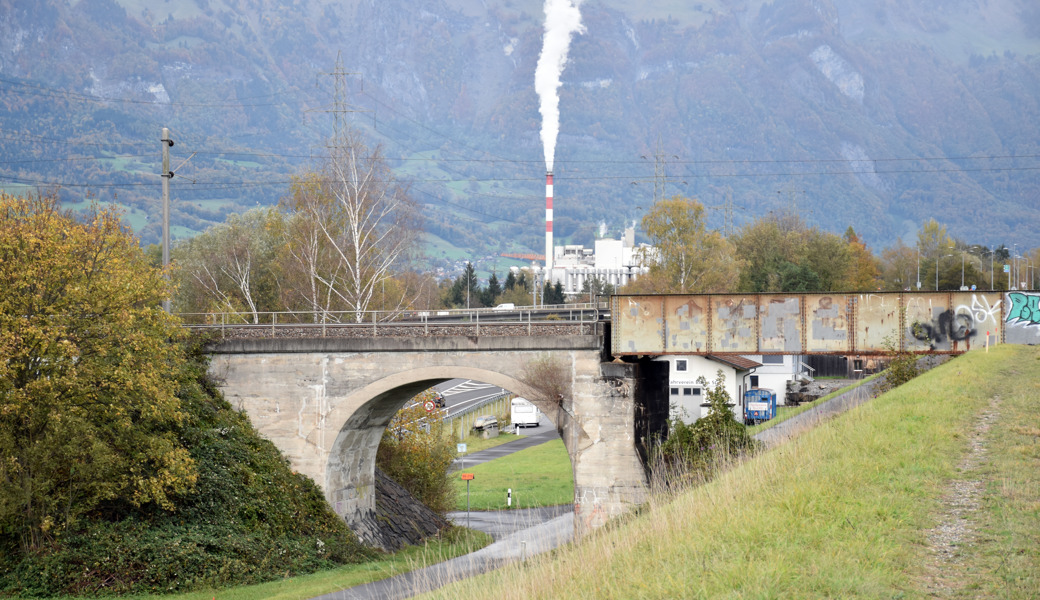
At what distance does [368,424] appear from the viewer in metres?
34.9

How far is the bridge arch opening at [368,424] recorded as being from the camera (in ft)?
102

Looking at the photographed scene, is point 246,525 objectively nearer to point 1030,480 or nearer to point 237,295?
point 1030,480

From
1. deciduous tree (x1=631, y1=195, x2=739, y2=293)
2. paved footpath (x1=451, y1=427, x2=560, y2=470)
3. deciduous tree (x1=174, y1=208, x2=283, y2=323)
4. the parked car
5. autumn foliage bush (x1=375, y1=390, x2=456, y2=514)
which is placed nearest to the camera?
autumn foliage bush (x1=375, y1=390, x2=456, y2=514)

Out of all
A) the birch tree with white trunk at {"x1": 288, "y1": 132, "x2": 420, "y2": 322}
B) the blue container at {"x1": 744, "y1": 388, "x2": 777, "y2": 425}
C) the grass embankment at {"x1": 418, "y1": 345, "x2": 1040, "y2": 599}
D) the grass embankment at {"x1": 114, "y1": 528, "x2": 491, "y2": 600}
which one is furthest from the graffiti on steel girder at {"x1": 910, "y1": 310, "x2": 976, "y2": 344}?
the blue container at {"x1": 744, "y1": 388, "x2": 777, "y2": 425}

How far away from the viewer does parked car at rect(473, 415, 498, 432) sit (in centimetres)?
8225

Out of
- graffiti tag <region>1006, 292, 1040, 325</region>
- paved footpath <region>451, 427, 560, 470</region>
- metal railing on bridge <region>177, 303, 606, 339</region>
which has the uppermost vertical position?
graffiti tag <region>1006, 292, 1040, 325</region>

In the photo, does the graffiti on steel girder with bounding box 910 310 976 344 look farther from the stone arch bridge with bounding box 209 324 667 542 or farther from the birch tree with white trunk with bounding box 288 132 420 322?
the birch tree with white trunk with bounding box 288 132 420 322

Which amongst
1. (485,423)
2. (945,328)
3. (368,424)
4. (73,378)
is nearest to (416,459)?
(368,424)

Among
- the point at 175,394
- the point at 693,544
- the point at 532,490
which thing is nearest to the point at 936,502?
the point at 693,544

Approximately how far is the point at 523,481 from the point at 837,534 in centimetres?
5023

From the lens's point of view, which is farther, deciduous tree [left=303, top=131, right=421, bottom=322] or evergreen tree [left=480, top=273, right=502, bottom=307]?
evergreen tree [left=480, top=273, right=502, bottom=307]

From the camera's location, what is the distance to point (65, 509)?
26.4 meters

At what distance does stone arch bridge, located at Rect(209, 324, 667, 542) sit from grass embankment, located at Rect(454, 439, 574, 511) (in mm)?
17916

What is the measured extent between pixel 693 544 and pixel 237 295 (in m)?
60.4
